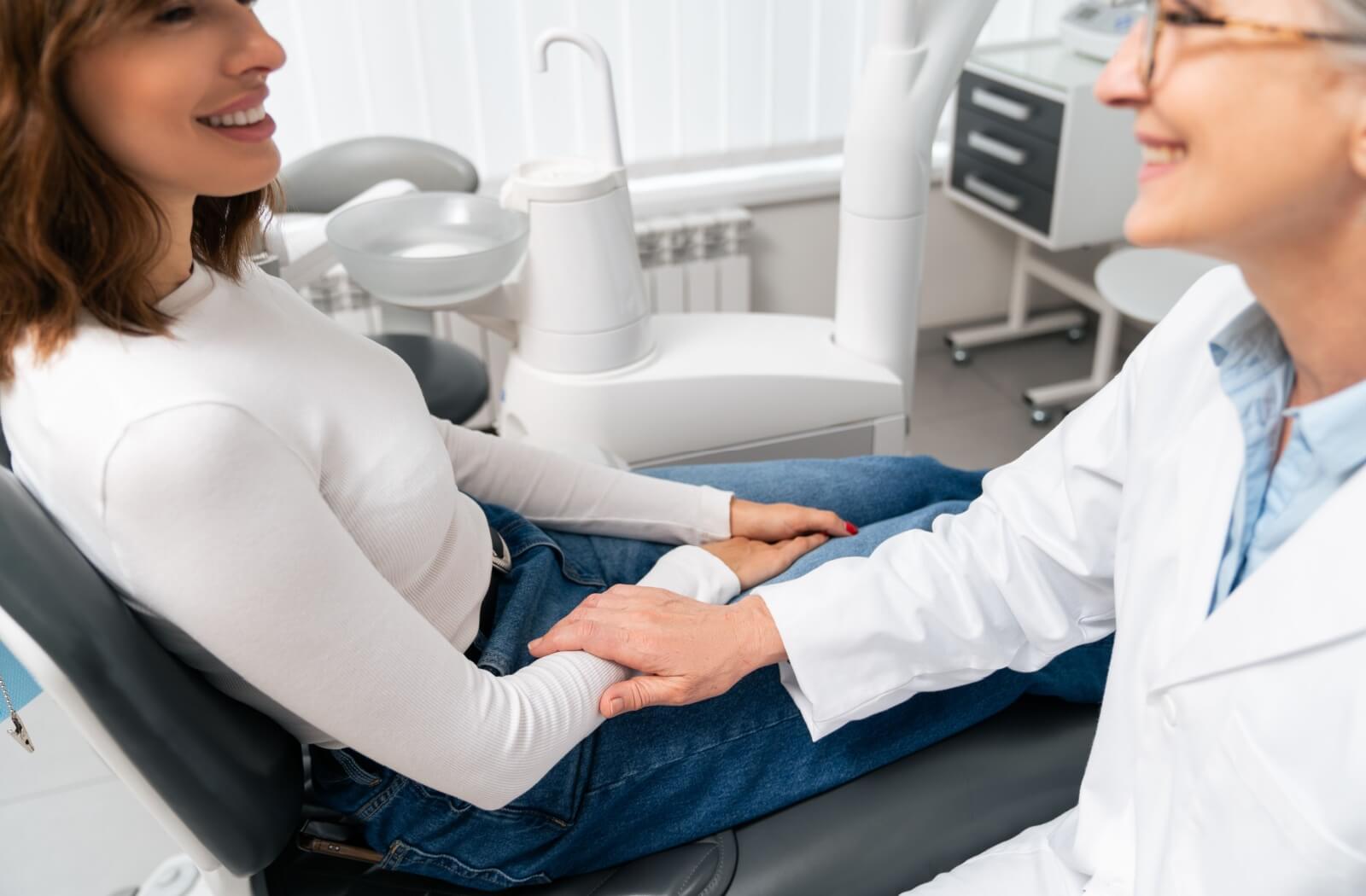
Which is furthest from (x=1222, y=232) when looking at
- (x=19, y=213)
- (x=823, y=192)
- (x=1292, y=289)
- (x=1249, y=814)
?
(x=823, y=192)

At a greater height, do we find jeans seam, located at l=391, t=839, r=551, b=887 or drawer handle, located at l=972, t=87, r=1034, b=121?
drawer handle, located at l=972, t=87, r=1034, b=121

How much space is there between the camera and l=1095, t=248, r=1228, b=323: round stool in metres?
2.25

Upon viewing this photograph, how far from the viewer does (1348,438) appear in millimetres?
709

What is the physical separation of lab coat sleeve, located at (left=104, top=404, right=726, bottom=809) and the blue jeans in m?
0.06

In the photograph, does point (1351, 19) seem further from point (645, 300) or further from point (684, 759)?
point (645, 300)

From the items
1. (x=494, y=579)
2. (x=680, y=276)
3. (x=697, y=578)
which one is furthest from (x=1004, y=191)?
(x=494, y=579)

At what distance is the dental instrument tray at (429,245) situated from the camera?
1.49 meters

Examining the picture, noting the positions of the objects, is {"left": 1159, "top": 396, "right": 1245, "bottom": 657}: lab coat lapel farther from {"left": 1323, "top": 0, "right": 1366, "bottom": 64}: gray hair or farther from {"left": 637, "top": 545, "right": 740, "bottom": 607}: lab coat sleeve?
{"left": 637, "top": 545, "right": 740, "bottom": 607}: lab coat sleeve

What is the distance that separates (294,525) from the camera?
77cm

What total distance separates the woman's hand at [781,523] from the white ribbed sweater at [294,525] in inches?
13.7

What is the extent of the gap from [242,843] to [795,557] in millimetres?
634

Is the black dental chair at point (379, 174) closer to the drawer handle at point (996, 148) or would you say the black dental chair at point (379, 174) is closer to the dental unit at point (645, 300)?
the dental unit at point (645, 300)

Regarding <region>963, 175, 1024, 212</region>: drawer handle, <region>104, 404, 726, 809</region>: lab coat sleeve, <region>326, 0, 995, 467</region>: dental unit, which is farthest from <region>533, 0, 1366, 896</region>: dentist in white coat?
<region>963, 175, 1024, 212</region>: drawer handle

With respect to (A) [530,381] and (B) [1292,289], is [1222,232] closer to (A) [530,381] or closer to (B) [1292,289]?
(B) [1292,289]
